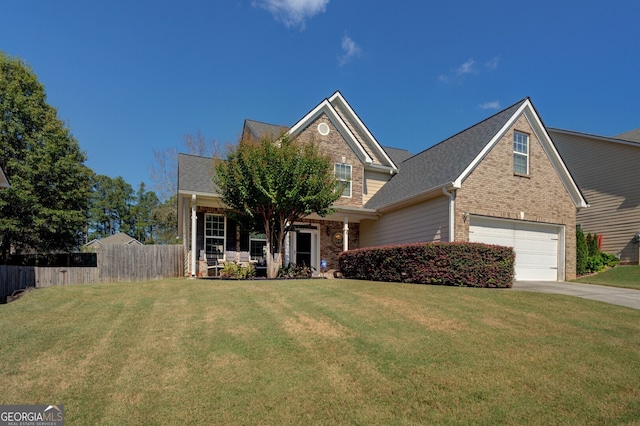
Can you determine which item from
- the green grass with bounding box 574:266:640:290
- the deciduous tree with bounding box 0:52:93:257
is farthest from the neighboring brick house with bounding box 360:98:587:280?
the deciduous tree with bounding box 0:52:93:257

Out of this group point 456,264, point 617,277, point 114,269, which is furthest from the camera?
point 617,277

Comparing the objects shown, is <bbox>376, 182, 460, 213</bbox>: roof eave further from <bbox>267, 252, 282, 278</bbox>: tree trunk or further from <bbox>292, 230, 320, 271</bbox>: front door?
<bbox>267, 252, 282, 278</bbox>: tree trunk

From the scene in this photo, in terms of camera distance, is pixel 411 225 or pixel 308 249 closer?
pixel 411 225

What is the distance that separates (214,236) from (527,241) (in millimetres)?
12114

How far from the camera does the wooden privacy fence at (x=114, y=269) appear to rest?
13.8m

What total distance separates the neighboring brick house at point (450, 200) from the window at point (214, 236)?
39mm

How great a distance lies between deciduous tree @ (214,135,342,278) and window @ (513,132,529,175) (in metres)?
6.73

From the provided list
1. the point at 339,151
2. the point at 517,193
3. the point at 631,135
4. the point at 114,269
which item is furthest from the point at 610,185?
the point at 114,269

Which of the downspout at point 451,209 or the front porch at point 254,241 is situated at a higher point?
the downspout at point 451,209

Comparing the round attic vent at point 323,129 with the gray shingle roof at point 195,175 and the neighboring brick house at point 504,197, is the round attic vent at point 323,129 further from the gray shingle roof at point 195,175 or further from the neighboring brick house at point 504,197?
the gray shingle roof at point 195,175

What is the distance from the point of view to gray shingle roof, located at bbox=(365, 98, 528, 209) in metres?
13.2

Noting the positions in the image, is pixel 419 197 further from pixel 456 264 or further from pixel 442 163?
pixel 456 264

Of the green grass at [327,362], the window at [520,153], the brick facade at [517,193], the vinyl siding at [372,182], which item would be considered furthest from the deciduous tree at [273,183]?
the window at [520,153]

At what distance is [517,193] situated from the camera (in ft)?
Answer: 44.9
